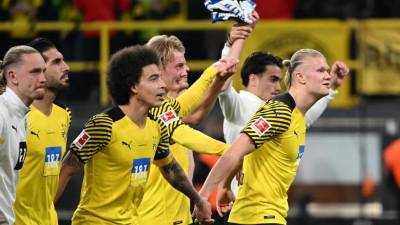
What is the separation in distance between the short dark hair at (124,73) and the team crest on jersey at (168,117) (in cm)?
48

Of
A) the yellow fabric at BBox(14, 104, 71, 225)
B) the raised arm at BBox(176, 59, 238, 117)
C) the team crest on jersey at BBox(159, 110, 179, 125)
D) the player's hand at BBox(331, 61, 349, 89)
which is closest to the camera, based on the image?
the yellow fabric at BBox(14, 104, 71, 225)

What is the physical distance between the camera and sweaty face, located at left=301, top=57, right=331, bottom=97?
9.05 meters

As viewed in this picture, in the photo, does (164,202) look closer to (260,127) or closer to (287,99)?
(260,127)

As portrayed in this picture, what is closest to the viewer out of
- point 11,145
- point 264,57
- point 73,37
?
point 11,145

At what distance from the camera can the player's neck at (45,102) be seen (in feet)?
28.4

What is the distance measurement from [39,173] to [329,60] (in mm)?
7068

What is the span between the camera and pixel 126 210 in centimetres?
828

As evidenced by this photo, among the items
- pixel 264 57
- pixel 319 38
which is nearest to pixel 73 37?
pixel 319 38

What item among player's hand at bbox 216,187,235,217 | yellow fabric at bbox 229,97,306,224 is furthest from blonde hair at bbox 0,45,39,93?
player's hand at bbox 216,187,235,217

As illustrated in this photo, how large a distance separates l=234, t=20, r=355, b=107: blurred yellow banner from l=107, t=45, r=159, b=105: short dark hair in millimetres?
6792

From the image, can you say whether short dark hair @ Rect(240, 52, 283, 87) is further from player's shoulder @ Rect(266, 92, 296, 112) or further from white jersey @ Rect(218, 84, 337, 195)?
player's shoulder @ Rect(266, 92, 296, 112)

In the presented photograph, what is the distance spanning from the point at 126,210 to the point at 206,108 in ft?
4.23

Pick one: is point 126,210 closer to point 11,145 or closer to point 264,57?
point 11,145

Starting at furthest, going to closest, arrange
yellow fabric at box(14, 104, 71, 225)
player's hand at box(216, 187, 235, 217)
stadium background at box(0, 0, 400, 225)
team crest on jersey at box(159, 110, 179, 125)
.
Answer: stadium background at box(0, 0, 400, 225) < player's hand at box(216, 187, 235, 217) < team crest on jersey at box(159, 110, 179, 125) < yellow fabric at box(14, 104, 71, 225)
